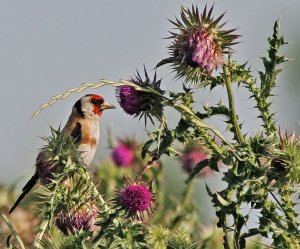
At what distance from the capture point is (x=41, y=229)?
17.0 ft

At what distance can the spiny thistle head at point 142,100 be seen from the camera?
533 cm

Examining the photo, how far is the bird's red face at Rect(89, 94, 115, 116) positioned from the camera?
9.34 metres

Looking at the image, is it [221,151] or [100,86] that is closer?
[100,86]

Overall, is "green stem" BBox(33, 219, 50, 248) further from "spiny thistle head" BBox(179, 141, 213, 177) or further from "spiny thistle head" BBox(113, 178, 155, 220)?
"spiny thistle head" BBox(179, 141, 213, 177)

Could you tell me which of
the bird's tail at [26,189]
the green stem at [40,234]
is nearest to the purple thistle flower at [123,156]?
the bird's tail at [26,189]

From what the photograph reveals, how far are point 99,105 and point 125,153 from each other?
0.95 m

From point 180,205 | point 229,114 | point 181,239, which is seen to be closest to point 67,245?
point 181,239

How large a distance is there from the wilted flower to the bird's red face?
3.85 m

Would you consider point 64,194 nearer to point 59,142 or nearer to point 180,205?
point 59,142

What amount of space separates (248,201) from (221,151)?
254 mm

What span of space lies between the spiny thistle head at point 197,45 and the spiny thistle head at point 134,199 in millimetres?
532

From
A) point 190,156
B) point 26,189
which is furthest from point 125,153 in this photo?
point 26,189

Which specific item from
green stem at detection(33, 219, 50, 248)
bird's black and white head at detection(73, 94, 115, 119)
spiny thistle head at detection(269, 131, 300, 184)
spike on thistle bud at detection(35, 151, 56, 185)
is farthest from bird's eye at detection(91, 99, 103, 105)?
spiny thistle head at detection(269, 131, 300, 184)

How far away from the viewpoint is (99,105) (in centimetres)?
941
